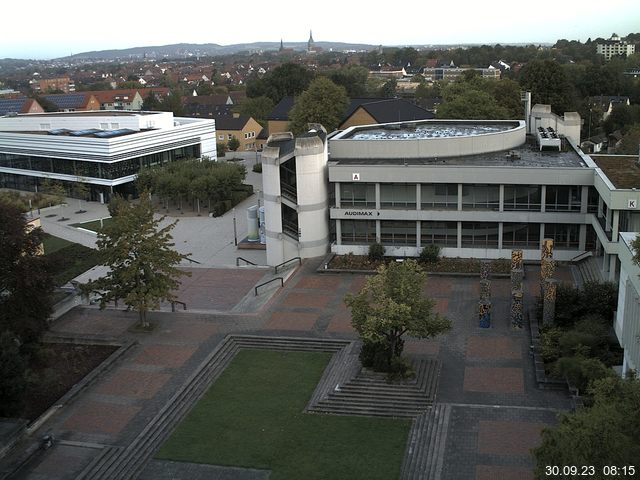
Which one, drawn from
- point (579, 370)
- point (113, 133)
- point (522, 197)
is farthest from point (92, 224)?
point (579, 370)

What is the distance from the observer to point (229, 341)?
29.4m

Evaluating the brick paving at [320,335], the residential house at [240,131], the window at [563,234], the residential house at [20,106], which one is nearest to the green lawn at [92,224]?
the brick paving at [320,335]

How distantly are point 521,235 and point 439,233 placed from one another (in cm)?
437

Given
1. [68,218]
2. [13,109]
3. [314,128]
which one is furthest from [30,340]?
[13,109]

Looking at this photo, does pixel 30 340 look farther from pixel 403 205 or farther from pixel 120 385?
pixel 403 205

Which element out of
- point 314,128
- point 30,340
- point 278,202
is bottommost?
point 30,340

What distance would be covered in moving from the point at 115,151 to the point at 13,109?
66.0 m

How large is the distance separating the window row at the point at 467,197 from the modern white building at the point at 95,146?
30159 millimetres

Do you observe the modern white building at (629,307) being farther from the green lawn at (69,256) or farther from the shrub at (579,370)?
the green lawn at (69,256)

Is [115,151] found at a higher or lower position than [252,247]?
higher

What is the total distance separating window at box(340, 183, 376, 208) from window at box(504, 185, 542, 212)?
23.7ft

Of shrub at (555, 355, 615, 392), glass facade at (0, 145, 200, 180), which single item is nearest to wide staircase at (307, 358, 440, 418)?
shrub at (555, 355, 615, 392)

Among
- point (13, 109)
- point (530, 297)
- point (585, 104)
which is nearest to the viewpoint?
point (530, 297)

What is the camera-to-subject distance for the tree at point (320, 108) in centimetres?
7456
